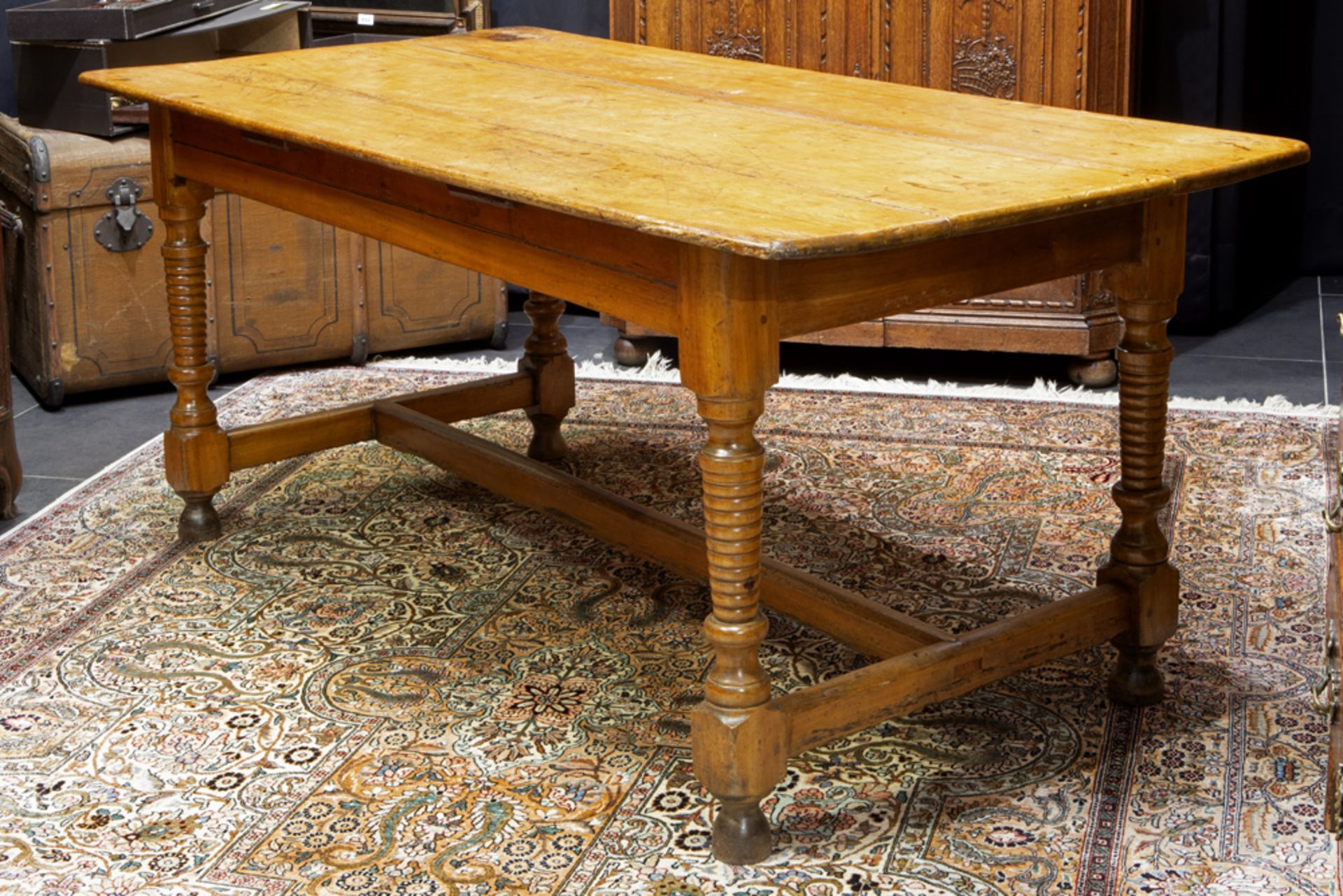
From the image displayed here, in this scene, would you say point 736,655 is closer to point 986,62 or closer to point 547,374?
point 547,374

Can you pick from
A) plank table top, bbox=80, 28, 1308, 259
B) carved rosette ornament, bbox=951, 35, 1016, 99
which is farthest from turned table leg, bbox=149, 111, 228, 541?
carved rosette ornament, bbox=951, 35, 1016, 99

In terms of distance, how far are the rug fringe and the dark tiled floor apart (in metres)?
0.14

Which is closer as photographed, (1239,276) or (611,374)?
(611,374)

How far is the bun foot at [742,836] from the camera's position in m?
2.46

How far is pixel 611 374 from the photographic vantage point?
5.08m

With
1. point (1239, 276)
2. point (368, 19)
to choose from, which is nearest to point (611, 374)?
point (368, 19)

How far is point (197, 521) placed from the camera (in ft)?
12.5

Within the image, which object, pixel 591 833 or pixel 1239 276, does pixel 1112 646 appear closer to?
pixel 591 833

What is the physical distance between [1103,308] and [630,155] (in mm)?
2631

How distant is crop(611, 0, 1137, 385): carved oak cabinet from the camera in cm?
466

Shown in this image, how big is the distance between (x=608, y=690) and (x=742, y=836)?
0.61 metres

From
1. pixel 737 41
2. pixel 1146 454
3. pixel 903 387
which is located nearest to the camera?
pixel 1146 454

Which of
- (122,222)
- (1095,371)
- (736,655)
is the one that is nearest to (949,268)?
(736,655)

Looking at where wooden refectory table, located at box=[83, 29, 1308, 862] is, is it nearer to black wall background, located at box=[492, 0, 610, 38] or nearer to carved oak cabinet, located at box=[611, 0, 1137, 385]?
carved oak cabinet, located at box=[611, 0, 1137, 385]
